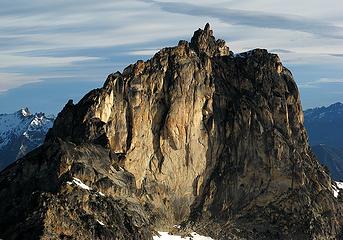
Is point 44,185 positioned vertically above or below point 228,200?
above

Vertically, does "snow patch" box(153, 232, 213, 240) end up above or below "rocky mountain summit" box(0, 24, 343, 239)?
below

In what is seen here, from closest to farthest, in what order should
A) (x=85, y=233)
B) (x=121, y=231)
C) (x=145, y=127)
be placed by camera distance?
(x=85, y=233), (x=121, y=231), (x=145, y=127)

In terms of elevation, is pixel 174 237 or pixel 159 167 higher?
pixel 159 167

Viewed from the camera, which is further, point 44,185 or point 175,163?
point 175,163

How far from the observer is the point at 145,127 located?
19038 centimetres

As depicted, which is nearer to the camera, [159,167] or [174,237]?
[174,237]

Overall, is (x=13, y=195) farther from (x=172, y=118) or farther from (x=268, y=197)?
(x=268, y=197)

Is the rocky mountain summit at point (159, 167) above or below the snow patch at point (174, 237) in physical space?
above

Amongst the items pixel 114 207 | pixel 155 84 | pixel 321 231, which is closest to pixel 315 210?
pixel 321 231

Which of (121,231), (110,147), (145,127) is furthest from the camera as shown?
(145,127)

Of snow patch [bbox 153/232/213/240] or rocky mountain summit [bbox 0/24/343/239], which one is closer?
rocky mountain summit [bbox 0/24/343/239]

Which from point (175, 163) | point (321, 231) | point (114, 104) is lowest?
point (321, 231)

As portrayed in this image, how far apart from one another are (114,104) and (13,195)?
42938 millimetres

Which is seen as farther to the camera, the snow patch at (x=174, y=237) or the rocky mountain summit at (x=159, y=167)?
the snow patch at (x=174, y=237)
